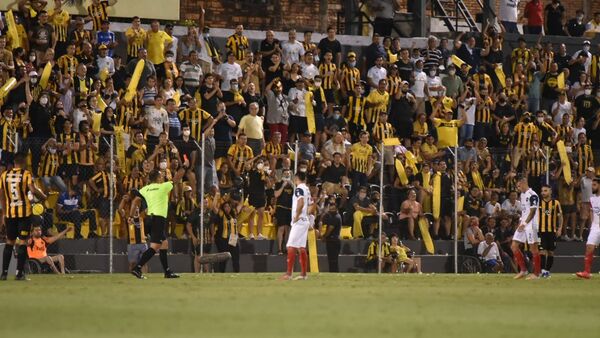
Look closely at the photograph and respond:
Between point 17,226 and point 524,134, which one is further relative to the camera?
point 524,134

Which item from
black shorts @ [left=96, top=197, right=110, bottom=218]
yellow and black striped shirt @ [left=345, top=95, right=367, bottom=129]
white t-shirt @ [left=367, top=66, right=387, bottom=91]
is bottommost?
black shorts @ [left=96, top=197, right=110, bottom=218]

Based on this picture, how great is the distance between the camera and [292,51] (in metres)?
33.9

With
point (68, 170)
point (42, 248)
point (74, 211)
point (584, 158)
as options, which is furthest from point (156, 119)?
point (584, 158)

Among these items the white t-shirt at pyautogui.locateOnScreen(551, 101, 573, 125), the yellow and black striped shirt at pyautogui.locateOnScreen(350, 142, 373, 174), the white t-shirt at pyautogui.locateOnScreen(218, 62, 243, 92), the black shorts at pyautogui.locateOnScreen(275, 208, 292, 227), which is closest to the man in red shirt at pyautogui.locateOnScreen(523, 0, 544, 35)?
the white t-shirt at pyautogui.locateOnScreen(551, 101, 573, 125)

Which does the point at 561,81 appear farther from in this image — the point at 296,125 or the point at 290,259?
the point at 290,259

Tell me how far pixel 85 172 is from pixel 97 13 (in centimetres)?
555

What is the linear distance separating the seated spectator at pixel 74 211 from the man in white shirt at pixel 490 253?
895 cm

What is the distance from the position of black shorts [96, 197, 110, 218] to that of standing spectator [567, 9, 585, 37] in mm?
17558

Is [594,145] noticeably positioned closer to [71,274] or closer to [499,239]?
[499,239]

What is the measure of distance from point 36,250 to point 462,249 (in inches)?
394

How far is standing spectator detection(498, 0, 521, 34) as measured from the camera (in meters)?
39.8

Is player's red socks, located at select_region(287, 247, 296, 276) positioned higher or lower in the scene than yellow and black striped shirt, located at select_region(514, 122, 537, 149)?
lower

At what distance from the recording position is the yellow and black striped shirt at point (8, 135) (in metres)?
27.8

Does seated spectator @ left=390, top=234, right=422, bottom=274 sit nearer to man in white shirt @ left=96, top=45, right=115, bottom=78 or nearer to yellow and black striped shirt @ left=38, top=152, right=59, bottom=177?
man in white shirt @ left=96, top=45, right=115, bottom=78
